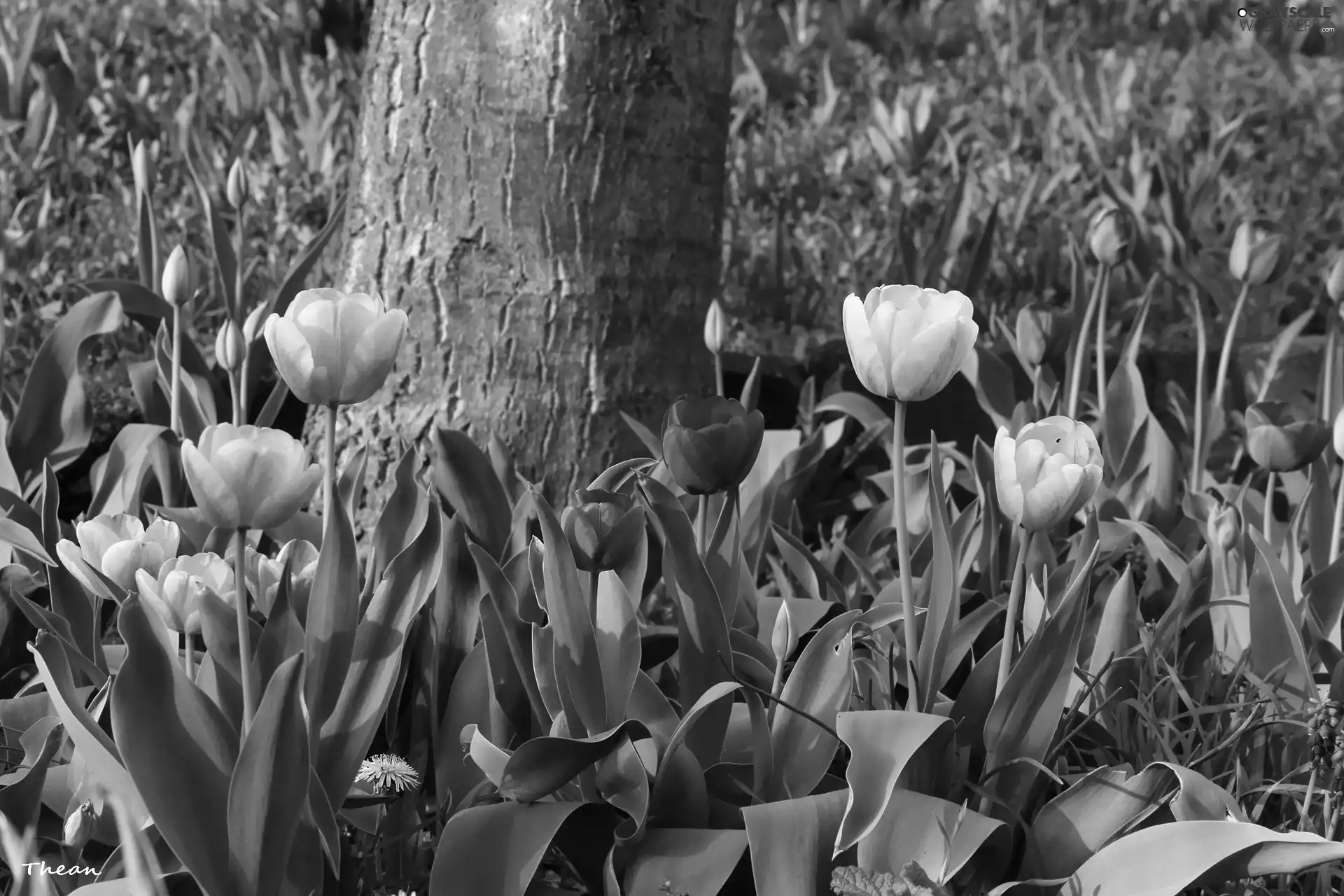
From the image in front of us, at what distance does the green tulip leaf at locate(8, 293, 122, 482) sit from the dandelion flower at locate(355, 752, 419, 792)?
1028 millimetres

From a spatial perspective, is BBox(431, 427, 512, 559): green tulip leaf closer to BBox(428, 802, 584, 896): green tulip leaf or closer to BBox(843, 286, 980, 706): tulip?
BBox(428, 802, 584, 896): green tulip leaf

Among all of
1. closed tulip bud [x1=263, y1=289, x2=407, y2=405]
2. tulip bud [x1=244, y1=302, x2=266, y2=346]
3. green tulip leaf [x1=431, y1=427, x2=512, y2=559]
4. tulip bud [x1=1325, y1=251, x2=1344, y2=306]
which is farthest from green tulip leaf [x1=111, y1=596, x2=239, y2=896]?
tulip bud [x1=1325, y1=251, x2=1344, y2=306]

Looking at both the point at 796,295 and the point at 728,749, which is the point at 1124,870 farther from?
the point at 796,295

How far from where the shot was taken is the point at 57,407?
6.66 ft

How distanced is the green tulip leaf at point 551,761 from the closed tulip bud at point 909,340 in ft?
1.29

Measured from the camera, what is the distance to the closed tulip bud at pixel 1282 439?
1.60 metres

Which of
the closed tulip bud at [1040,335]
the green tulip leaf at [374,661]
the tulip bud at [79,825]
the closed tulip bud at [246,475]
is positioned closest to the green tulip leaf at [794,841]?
the green tulip leaf at [374,661]

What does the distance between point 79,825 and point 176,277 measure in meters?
0.84

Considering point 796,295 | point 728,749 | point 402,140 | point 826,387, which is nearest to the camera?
point 728,749

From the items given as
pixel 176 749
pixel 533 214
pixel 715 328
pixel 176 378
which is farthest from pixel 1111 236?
pixel 176 749

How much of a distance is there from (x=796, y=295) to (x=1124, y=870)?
208cm

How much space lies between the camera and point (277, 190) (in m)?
3.19

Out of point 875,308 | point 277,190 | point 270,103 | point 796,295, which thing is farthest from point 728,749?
point 270,103

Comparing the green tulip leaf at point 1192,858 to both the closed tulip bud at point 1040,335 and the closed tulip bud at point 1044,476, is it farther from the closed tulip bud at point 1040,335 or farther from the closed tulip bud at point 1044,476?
the closed tulip bud at point 1040,335
